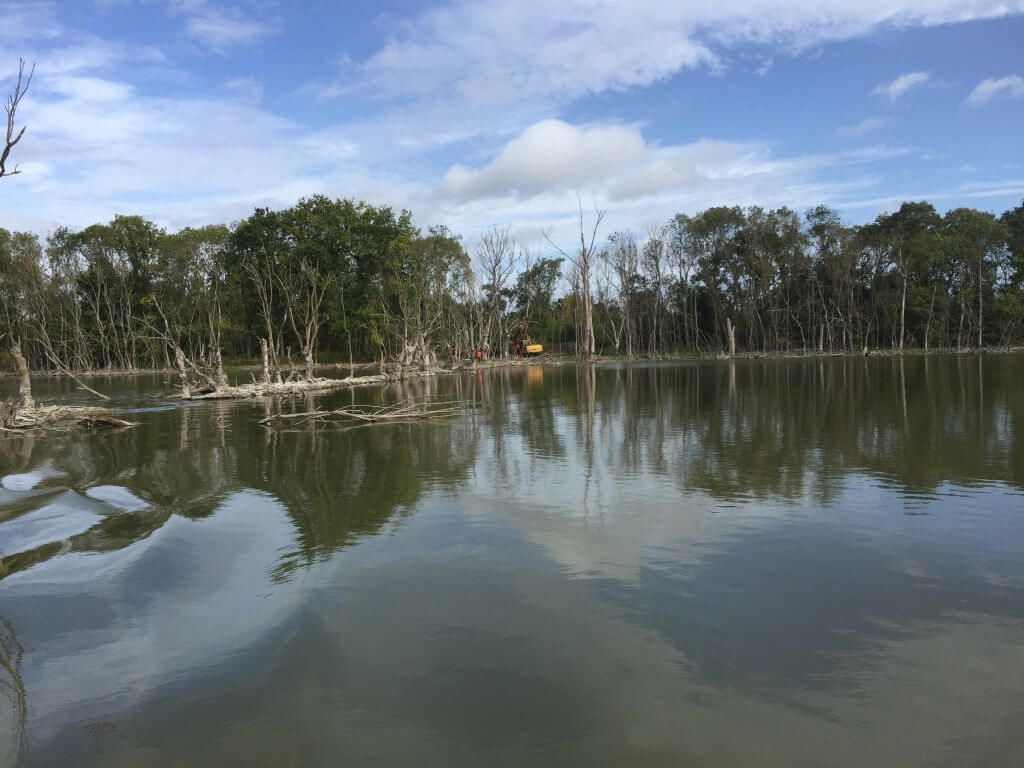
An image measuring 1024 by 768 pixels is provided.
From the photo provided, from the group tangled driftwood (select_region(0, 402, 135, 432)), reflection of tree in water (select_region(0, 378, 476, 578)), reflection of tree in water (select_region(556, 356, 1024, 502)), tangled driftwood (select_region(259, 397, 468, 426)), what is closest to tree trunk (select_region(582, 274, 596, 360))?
Answer: reflection of tree in water (select_region(556, 356, 1024, 502))

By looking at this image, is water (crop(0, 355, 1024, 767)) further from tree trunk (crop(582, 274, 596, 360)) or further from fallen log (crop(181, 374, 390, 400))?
tree trunk (crop(582, 274, 596, 360))

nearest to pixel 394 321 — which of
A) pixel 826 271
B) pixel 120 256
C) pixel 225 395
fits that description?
pixel 225 395

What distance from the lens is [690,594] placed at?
5961 millimetres

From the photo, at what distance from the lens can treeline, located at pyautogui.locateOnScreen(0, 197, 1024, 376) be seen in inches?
1981

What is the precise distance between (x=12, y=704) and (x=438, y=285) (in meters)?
54.5

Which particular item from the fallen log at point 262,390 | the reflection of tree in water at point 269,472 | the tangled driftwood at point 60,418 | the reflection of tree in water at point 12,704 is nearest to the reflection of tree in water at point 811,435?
the reflection of tree in water at point 269,472

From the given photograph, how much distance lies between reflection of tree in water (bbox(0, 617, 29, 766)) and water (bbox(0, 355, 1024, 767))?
2 cm

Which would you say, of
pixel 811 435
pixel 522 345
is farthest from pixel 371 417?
pixel 522 345

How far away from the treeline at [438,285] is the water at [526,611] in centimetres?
3945

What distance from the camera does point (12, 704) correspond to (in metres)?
4.56

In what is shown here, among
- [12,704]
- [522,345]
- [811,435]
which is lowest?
[12,704]

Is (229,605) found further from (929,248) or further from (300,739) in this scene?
(929,248)

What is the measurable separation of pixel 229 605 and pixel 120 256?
2519 inches

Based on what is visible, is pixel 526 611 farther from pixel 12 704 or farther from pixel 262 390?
pixel 262 390
